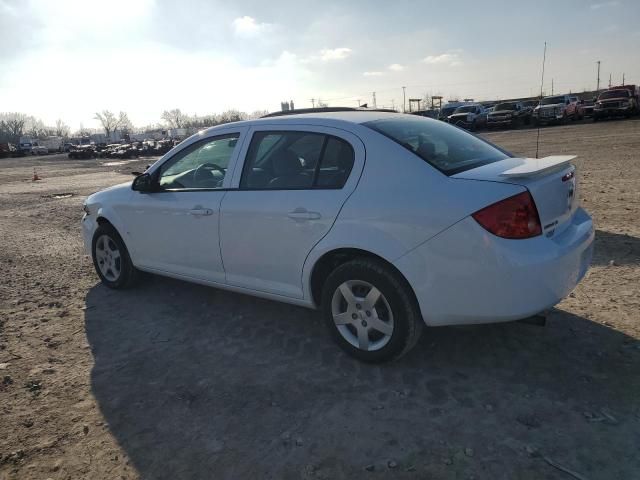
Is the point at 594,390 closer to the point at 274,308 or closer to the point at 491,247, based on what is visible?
the point at 491,247

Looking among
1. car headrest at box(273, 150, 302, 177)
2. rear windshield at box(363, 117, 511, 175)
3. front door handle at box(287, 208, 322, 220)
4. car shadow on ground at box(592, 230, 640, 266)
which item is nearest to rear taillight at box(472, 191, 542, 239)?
rear windshield at box(363, 117, 511, 175)

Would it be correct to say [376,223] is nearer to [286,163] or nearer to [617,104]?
[286,163]

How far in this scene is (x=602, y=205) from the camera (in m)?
7.77

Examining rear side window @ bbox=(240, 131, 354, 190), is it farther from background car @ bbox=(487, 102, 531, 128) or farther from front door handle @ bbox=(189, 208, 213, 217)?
background car @ bbox=(487, 102, 531, 128)

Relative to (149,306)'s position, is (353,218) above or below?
above

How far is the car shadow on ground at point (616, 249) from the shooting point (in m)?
5.04

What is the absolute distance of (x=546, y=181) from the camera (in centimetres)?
298

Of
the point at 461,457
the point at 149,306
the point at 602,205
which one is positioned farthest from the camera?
the point at 602,205

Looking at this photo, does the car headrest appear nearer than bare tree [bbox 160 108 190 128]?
Yes

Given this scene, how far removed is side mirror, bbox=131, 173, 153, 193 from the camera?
458cm

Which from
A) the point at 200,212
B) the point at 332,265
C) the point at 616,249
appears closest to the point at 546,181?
the point at 332,265

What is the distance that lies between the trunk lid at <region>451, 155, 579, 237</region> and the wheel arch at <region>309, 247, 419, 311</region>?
709mm

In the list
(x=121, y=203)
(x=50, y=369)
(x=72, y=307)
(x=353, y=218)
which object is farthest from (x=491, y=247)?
(x=72, y=307)

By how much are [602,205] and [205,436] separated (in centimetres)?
742
